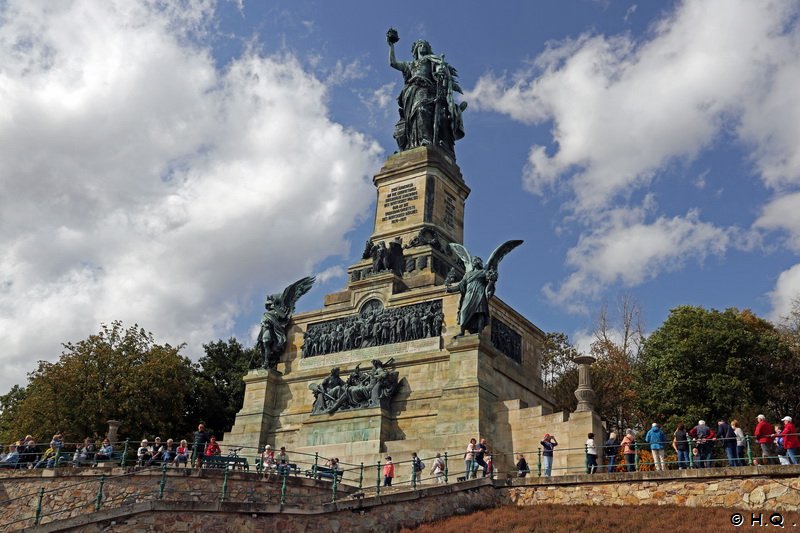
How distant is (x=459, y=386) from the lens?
2714cm

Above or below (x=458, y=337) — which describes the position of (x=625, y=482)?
below

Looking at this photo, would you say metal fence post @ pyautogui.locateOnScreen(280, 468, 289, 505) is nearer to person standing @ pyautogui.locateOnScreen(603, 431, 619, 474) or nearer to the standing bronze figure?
person standing @ pyautogui.locateOnScreen(603, 431, 619, 474)

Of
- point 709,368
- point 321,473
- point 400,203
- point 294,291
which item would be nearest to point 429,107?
point 400,203

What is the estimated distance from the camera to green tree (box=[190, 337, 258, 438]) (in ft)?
139

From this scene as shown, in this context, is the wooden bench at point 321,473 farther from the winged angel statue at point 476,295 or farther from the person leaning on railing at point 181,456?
the winged angel statue at point 476,295

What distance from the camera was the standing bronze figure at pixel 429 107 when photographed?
3825cm

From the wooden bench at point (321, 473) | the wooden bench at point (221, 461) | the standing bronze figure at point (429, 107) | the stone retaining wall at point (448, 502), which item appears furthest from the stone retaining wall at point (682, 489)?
the standing bronze figure at point (429, 107)

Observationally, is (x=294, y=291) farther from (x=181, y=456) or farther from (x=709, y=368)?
(x=709, y=368)

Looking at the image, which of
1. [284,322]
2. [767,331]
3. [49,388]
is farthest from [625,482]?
[49,388]

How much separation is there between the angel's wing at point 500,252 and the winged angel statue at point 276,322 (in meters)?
8.93

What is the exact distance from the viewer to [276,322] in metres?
32.9

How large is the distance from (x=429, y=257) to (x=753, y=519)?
1808 centimetres

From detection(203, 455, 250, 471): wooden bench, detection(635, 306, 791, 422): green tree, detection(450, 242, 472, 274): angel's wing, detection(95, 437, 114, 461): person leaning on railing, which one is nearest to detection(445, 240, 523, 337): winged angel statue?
detection(450, 242, 472, 274): angel's wing

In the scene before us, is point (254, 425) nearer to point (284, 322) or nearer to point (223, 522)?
point (284, 322)
